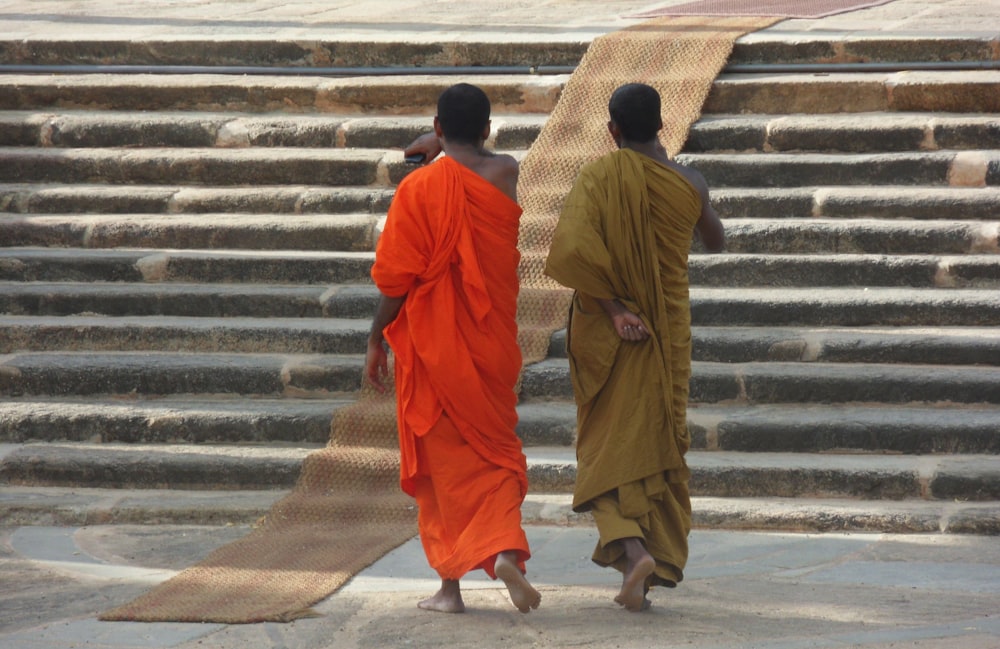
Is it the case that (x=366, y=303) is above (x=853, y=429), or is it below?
above

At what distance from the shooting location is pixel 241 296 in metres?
6.78

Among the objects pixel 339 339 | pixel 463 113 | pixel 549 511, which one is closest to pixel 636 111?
pixel 463 113

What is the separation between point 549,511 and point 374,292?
179 cm

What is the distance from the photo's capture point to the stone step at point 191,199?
24.5 ft

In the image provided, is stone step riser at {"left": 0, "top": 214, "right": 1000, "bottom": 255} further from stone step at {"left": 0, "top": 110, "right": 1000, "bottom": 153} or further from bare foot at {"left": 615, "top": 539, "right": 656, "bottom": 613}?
bare foot at {"left": 615, "top": 539, "right": 656, "bottom": 613}

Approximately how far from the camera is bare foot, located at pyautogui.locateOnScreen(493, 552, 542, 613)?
4.15m

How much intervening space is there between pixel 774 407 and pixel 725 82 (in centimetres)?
259

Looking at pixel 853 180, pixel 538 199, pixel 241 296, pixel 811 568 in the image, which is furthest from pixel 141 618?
pixel 853 180

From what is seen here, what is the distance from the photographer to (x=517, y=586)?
13.6ft

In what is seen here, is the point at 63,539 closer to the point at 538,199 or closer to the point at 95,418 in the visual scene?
the point at 95,418

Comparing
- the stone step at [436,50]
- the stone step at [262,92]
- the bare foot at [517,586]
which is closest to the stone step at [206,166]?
the stone step at [262,92]

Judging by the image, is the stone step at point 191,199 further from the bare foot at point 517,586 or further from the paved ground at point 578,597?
the bare foot at point 517,586

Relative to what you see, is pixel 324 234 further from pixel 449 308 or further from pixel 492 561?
pixel 492 561

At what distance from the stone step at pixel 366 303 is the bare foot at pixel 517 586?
7.26 ft
